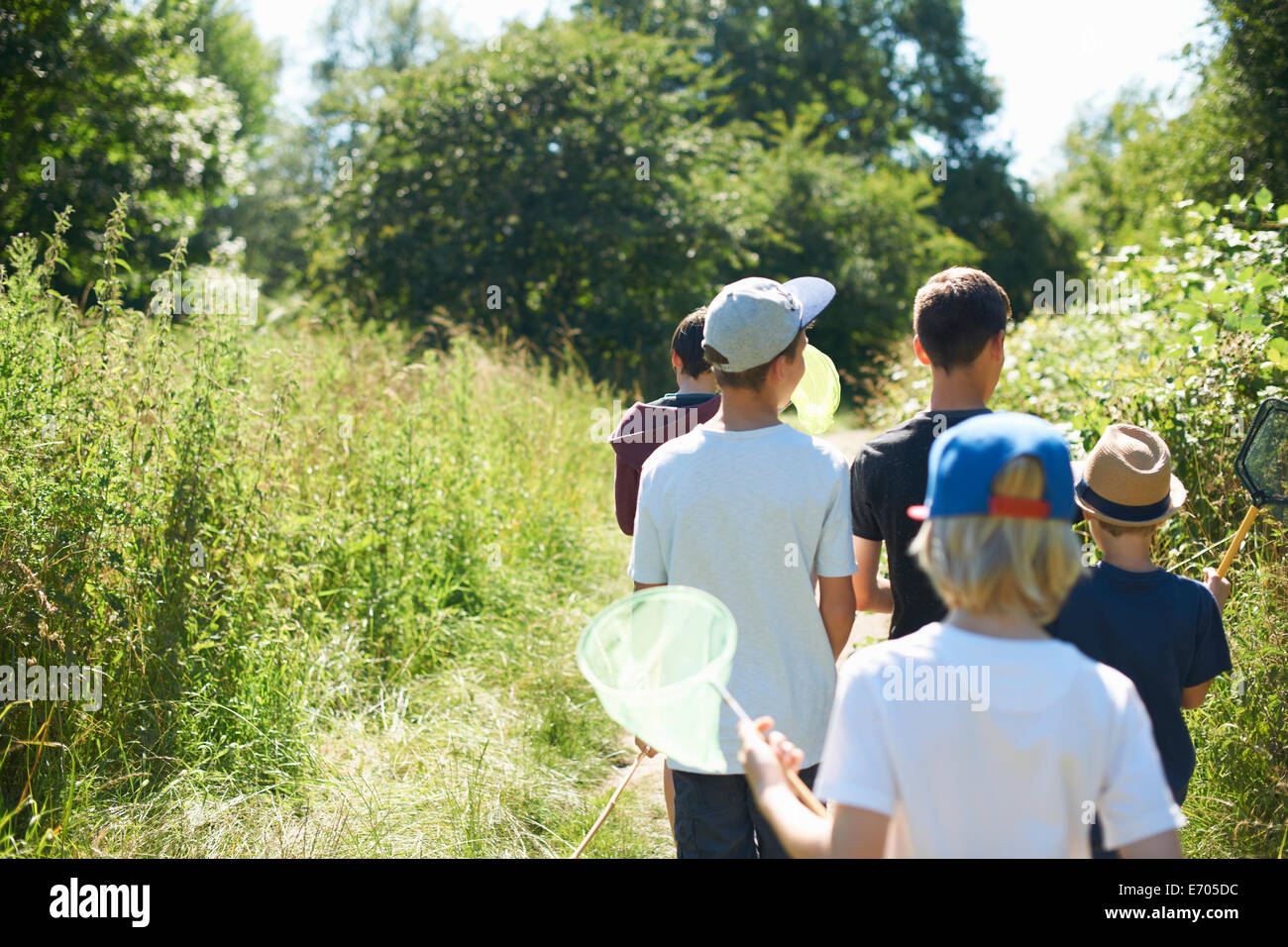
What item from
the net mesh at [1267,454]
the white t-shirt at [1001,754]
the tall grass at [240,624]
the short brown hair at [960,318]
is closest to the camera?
the white t-shirt at [1001,754]

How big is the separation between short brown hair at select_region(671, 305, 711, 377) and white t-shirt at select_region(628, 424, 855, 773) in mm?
954

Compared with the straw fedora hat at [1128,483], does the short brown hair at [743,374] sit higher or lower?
higher

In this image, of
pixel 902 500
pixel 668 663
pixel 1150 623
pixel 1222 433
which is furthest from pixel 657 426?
pixel 1222 433

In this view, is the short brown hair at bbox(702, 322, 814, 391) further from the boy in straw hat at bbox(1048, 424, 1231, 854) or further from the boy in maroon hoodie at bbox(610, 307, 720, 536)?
the boy in straw hat at bbox(1048, 424, 1231, 854)

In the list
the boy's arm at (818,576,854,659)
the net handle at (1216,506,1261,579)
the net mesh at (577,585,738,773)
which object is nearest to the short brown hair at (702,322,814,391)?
the boy's arm at (818,576,854,659)

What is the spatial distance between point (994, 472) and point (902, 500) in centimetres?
91

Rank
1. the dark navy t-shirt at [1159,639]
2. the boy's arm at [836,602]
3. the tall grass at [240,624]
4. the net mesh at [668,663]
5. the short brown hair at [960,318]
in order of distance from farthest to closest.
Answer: the tall grass at [240,624], the short brown hair at [960,318], the boy's arm at [836,602], the dark navy t-shirt at [1159,639], the net mesh at [668,663]

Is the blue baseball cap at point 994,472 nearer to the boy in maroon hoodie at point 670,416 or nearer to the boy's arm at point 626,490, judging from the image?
the boy in maroon hoodie at point 670,416

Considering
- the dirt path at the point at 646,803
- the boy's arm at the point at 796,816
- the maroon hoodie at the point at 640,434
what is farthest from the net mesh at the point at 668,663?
the dirt path at the point at 646,803

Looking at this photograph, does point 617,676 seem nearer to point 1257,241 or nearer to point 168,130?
point 1257,241

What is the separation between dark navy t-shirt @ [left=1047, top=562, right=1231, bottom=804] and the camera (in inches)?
89.4

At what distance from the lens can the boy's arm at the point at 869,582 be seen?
2555mm

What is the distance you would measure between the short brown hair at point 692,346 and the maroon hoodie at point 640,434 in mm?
122
